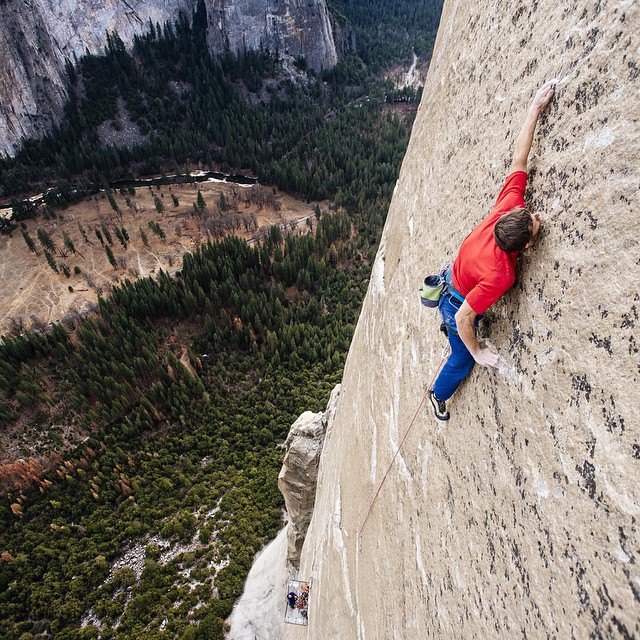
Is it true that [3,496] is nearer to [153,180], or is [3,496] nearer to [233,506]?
[233,506]

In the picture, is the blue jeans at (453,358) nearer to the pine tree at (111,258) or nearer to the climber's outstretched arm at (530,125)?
the climber's outstretched arm at (530,125)

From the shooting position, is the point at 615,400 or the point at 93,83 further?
the point at 93,83

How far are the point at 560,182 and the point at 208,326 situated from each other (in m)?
42.2

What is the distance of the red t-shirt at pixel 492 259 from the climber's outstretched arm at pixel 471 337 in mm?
103

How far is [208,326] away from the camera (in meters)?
42.7

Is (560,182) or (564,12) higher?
(564,12)

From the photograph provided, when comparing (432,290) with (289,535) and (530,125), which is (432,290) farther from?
(289,535)

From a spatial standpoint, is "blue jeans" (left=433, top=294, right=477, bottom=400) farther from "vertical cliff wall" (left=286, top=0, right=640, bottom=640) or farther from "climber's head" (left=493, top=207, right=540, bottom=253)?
"climber's head" (left=493, top=207, right=540, bottom=253)

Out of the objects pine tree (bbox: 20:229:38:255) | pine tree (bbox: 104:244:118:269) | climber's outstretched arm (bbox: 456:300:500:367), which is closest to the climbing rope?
climber's outstretched arm (bbox: 456:300:500:367)

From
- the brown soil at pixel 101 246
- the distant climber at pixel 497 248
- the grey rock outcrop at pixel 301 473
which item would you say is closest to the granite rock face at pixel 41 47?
the brown soil at pixel 101 246

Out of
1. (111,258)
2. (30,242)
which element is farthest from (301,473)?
(30,242)

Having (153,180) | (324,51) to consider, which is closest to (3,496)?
(153,180)

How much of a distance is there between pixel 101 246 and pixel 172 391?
31.3 m

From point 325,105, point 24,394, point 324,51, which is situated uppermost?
point 324,51
